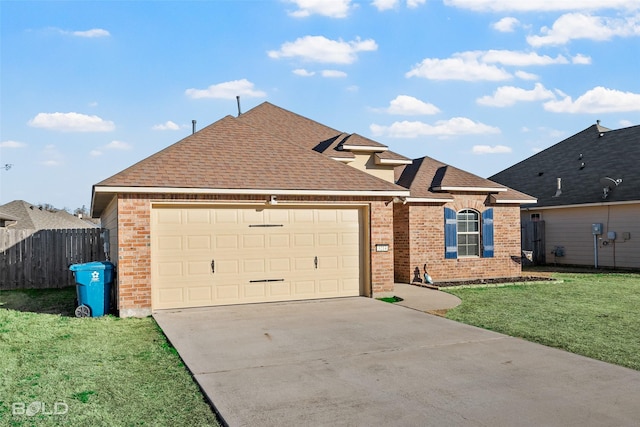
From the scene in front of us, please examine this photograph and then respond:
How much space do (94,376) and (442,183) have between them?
1216 centimetres

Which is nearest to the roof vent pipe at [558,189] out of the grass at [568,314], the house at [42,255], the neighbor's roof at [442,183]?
the neighbor's roof at [442,183]

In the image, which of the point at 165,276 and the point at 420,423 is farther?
the point at 165,276

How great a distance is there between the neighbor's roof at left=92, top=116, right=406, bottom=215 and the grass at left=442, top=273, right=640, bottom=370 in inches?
141

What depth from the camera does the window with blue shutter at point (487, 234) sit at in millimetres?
16812

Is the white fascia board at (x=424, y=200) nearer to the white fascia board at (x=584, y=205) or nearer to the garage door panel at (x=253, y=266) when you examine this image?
the garage door panel at (x=253, y=266)

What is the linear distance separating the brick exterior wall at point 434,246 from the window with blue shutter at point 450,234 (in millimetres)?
128

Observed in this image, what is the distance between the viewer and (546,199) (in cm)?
2359

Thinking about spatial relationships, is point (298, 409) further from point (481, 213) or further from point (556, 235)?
point (556, 235)

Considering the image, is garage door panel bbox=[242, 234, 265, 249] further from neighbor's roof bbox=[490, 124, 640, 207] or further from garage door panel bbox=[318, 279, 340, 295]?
neighbor's roof bbox=[490, 124, 640, 207]

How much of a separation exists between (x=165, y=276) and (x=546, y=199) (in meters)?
18.6

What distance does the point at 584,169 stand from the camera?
23766mm

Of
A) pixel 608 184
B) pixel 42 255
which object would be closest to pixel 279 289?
pixel 42 255

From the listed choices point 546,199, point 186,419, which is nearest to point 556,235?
point 546,199

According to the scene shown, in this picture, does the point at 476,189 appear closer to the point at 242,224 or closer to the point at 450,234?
the point at 450,234
